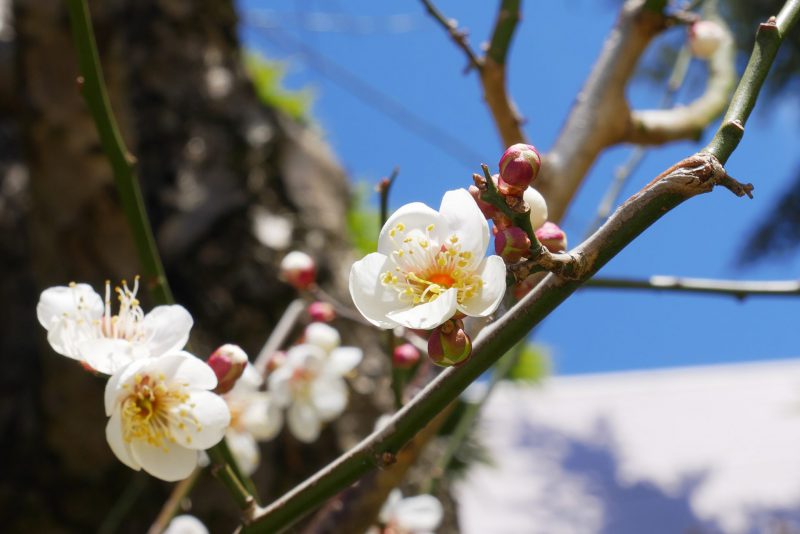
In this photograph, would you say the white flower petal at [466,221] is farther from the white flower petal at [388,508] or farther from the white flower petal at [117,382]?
the white flower petal at [388,508]

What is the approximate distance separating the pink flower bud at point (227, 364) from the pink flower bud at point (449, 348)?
0.44 ft

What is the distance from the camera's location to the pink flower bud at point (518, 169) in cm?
32

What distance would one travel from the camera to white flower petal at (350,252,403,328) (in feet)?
1.17

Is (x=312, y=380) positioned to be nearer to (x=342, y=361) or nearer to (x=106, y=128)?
(x=342, y=361)

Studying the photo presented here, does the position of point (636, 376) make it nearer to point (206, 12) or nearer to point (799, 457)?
point (799, 457)

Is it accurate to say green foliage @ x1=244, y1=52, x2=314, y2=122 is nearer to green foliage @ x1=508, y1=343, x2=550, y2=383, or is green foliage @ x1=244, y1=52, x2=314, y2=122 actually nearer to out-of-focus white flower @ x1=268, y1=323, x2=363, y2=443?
green foliage @ x1=508, y1=343, x2=550, y2=383

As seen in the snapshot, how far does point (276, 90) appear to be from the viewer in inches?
120

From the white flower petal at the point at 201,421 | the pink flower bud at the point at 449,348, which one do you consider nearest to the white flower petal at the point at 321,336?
the white flower petal at the point at 201,421

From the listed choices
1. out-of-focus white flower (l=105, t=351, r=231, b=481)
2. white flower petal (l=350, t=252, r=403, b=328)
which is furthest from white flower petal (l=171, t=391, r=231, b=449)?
white flower petal (l=350, t=252, r=403, b=328)

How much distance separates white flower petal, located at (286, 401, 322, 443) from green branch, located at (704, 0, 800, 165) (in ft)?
1.84

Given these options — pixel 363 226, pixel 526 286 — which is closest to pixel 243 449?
pixel 526 286

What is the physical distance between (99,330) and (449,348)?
219mm

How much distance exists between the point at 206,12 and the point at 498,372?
1.21m

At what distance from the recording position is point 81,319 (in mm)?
445
